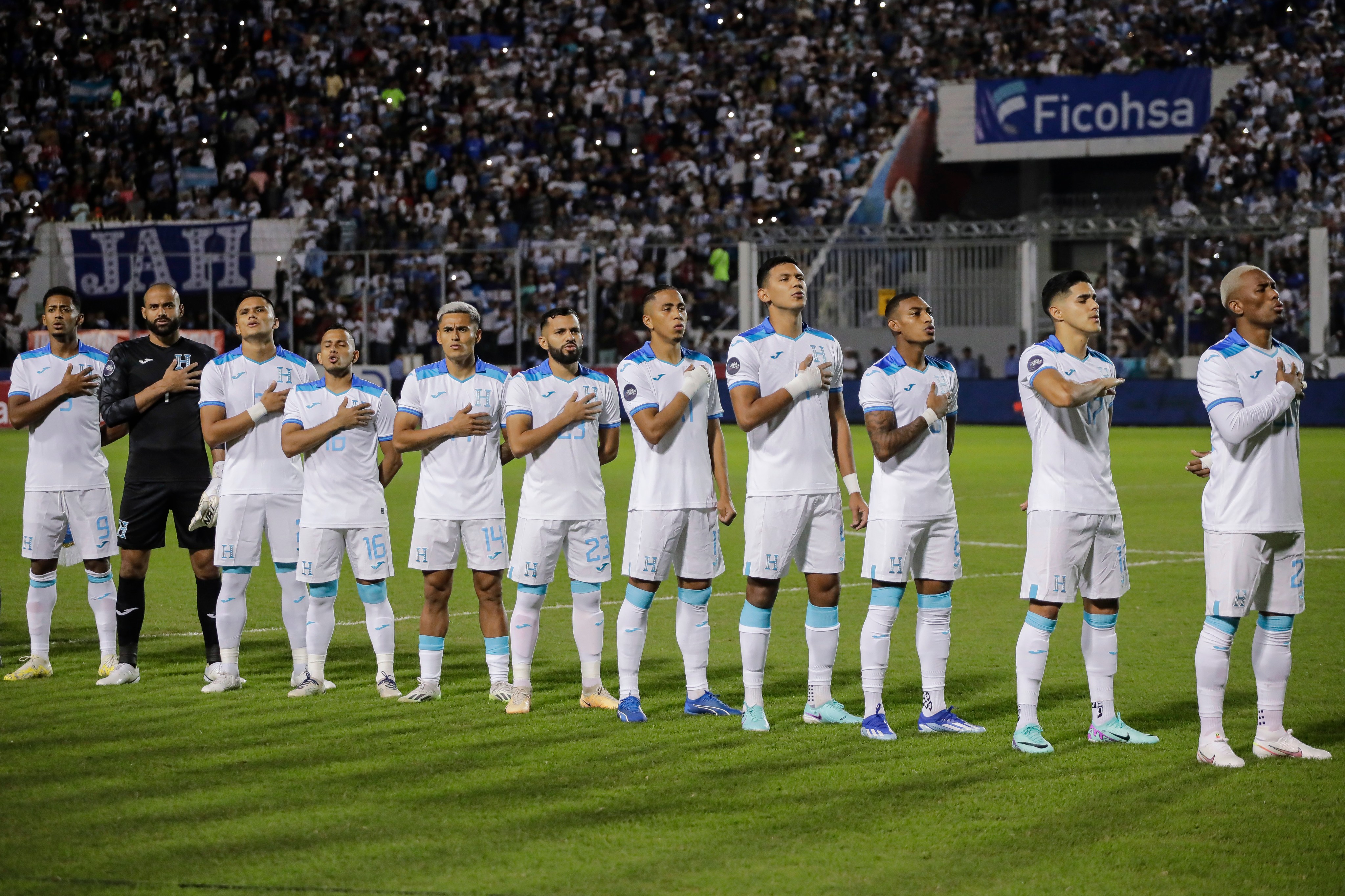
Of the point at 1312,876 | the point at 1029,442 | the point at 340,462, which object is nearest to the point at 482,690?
the point at 340,462

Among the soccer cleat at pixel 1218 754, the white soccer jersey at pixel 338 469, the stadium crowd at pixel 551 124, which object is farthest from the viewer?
the stadium crowd at pixel 551 124

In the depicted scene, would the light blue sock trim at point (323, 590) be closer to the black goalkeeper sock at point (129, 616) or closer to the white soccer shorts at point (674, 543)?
the black goalkeeper sock at point (129, 616)

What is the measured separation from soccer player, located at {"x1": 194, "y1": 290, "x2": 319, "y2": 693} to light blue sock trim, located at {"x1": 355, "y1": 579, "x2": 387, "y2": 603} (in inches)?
15.1

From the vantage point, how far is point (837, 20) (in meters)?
38.4

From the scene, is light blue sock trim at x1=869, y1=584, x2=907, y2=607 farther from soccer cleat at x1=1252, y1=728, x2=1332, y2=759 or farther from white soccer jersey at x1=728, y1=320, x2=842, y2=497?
soccer cleat at x1=1252, y1=728, x2=1332, y2=759

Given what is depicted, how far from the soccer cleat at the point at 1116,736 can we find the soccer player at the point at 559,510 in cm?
233

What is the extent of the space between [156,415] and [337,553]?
4.73 ft

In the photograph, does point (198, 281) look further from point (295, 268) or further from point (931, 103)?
point (931, 103)

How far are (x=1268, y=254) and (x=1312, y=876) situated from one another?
82.0ft

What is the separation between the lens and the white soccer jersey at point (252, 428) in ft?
27.1

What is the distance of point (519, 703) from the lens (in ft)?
25.3

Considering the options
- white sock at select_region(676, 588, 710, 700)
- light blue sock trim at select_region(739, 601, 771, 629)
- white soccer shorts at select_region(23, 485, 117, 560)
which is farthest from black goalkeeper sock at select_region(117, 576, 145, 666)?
light blue sock trim at select_region(739, 601, 771, 629)

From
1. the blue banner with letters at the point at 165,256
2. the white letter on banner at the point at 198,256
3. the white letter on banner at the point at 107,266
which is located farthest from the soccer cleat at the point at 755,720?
the white letter on banner at the point at 107,266

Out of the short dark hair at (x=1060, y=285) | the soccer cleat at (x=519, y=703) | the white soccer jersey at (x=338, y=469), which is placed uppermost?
the short dark hair at (x=1060, y=285)
